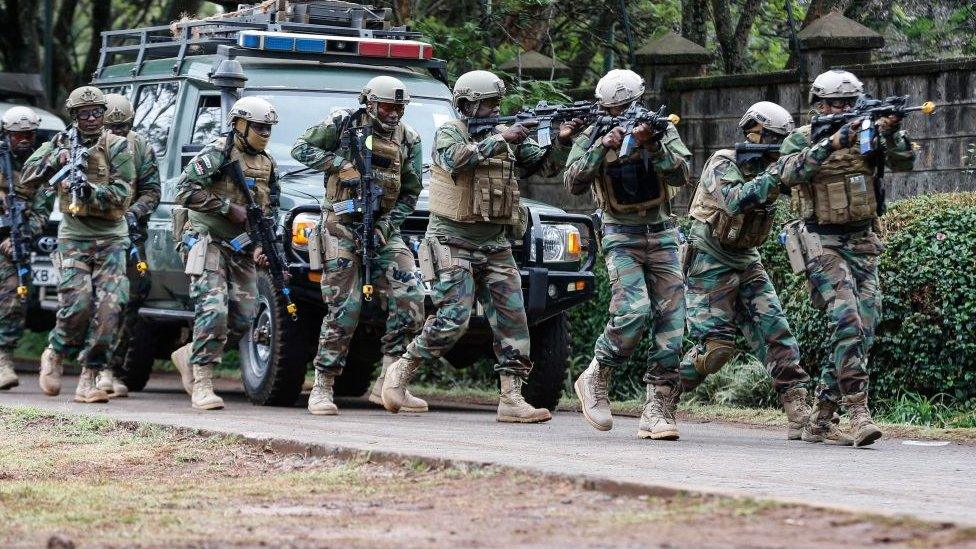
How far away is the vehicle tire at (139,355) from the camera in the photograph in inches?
495

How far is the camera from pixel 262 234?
1023cm

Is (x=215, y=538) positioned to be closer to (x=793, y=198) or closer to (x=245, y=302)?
(x=793, y=198)

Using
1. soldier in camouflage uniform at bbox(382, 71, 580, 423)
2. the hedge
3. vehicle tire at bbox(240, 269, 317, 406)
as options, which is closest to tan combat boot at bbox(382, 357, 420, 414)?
soldier in camouflage uniform at bbox(382, 71, 580, 423)

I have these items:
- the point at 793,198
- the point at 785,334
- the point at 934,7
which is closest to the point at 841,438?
the point at 785,334

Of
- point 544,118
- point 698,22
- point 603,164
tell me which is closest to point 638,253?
point 603,164

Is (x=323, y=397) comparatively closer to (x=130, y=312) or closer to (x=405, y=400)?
(x=405, y=400)

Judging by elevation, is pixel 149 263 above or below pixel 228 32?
below

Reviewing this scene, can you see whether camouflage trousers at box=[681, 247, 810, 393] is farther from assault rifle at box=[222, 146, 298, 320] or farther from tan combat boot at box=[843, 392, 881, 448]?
assault rifle at box=[222, 146, 298, 320]

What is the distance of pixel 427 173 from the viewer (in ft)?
37.2

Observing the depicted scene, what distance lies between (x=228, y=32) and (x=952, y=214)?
5205mm

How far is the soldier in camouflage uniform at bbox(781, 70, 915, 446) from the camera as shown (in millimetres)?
8445

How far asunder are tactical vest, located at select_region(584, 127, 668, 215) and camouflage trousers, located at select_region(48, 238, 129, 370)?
3752 mm

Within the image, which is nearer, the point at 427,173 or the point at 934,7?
the point at 427,173

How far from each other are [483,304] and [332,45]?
2.63m
